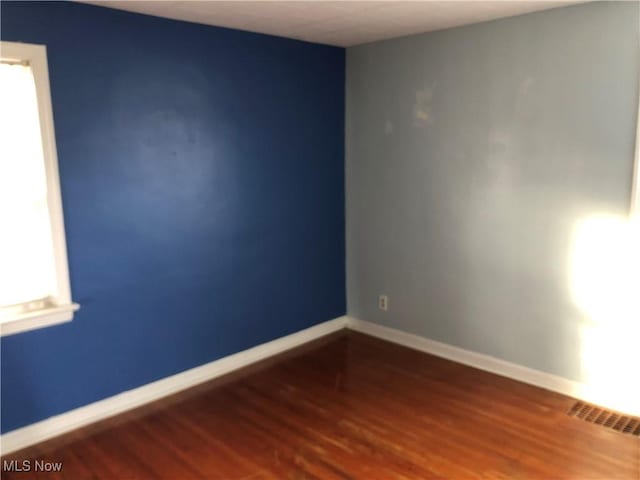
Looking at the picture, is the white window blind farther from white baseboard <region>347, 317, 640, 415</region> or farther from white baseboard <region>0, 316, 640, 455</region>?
white baseboard <region>347, 317, 640, 415</region>

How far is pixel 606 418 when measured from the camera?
2924 millimetres

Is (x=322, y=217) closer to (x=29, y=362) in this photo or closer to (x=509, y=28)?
(x=509, y=28)

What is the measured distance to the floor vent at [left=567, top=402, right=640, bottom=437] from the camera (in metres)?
2.82

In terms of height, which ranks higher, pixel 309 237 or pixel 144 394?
pixel 309 237

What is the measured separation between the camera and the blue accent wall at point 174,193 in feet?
9.07

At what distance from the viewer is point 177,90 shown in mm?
3145

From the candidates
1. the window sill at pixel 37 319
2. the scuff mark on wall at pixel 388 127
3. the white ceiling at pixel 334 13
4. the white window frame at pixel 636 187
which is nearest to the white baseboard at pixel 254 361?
the window sill at pixel 37 319

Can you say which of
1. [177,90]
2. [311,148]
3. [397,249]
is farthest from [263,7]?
[397,249]

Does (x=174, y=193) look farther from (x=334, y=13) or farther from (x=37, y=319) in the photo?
(x=334, y=13)

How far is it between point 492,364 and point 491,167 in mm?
1256

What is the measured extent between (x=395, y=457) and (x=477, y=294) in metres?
1.33

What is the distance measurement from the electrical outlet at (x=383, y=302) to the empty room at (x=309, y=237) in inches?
2.1

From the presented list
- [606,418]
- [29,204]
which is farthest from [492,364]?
[29,204]

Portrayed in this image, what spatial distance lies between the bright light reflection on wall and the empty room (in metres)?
0.01
